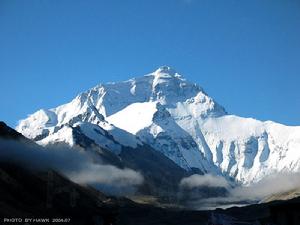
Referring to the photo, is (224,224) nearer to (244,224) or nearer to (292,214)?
(244,224)

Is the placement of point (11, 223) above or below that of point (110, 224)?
above

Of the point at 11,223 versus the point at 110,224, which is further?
the point at 11,223

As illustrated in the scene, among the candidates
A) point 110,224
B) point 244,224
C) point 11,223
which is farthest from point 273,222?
point 11,223

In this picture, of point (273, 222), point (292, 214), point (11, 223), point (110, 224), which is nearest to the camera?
point (292, 214)

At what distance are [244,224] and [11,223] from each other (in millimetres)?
112741

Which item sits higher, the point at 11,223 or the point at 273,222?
the point at 11,223

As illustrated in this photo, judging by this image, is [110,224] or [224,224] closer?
[224,224]

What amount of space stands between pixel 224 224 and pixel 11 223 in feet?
369

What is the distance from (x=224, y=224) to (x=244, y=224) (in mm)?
2803

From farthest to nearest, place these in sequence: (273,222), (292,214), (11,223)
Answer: (11,223) → (273,222) → (292,214)

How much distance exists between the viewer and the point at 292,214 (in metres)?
87.2

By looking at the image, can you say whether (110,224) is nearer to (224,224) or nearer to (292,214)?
(224,224)

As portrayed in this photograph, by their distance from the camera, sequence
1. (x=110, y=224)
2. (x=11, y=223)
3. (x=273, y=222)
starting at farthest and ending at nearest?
(x=11, y=223) < (x=110, y=224) < (x=273, y=222)

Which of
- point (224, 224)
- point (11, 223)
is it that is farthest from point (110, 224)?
point (11, 223)
